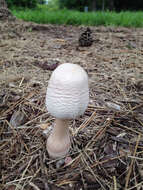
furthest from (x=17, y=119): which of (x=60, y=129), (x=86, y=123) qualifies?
(x=86, y=123)

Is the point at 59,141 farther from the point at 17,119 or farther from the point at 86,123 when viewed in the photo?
the point at 17,119

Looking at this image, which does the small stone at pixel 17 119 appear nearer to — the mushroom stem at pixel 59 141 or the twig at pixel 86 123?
the mushroom stem at pixel 59 141

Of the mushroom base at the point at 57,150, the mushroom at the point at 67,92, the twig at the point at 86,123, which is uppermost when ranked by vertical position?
the mushroom at the point at 67,92

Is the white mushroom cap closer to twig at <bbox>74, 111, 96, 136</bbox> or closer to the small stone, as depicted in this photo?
twig at <bbox>74, 111, 96, 136</bbox>

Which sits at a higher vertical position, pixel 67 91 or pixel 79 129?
pixel 67 91

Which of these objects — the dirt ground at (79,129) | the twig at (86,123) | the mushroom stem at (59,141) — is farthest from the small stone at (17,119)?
the twig at (86,123)

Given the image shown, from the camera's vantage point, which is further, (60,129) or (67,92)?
(60,129)

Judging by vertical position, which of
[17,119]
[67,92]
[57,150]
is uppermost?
[67,92]
